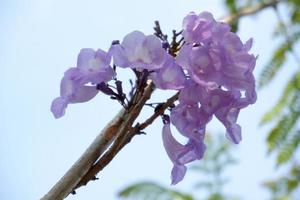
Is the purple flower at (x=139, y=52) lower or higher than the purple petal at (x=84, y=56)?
higher

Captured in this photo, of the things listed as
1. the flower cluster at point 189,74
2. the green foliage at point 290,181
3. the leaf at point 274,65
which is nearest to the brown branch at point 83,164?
the flower cluster at point 189,74

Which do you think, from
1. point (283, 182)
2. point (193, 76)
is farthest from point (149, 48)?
point (283, 182)

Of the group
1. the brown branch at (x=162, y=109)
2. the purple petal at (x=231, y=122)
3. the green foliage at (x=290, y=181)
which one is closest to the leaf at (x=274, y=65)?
the green foliage at (x=290, y=181)

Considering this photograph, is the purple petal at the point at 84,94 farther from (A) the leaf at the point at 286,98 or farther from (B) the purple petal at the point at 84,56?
(A) the leaf at the point at 286,98

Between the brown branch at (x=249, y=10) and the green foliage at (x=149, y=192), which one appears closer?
the brown branch at (x=249, y=10)

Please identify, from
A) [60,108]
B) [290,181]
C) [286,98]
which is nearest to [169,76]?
[60,108]

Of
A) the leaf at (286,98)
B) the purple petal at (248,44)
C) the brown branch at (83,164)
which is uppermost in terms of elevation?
the leaf at (286,98)

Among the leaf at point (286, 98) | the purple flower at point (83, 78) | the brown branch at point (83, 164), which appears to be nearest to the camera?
the brown branch at point (83, 164)

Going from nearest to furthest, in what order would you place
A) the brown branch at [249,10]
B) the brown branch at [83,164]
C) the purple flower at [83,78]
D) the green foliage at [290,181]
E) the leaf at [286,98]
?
the brown branch at [83,164]
the purple flower at [83,78]
the leaf at [286,98]
the brown branch at [249,10]
the green foliage at [290,181]

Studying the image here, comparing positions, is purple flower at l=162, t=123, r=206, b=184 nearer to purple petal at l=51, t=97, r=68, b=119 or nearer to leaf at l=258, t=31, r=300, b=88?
purple petal at l=51, t=97, r=68, b=119
